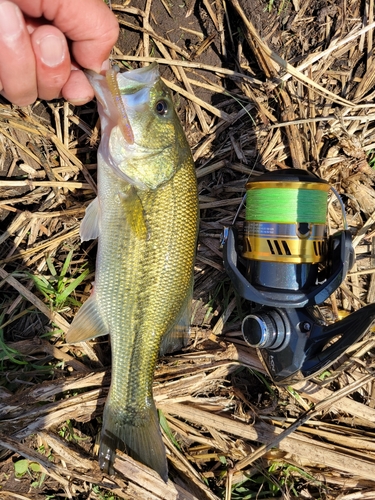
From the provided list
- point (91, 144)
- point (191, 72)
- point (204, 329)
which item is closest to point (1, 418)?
point (204, 329)

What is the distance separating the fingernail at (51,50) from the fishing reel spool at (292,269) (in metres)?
1.20

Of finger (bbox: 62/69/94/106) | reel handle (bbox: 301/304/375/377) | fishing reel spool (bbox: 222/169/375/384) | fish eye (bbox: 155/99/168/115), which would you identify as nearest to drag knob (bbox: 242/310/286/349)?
fishing reel spool (bbox: 222/169/375/384)

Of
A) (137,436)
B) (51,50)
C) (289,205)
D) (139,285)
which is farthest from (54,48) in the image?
(137,436)

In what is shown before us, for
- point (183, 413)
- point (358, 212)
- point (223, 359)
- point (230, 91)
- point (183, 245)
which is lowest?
point (183, 413)

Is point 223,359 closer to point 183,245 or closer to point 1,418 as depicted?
point 183,245

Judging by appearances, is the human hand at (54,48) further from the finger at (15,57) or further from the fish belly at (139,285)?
the fish belly at (139,285)

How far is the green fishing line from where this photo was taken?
2.23m

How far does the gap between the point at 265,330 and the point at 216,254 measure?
0.81m

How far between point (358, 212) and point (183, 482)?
2.20m

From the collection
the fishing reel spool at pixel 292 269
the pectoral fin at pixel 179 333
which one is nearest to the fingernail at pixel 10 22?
the fishing reel spool at pixel 292 269

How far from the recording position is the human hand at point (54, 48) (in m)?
2.01

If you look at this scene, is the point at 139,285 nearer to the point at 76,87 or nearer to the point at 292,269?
the point at 292,269

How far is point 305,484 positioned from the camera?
9.48 ft

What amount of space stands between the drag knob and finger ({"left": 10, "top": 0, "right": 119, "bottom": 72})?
1665 mm
